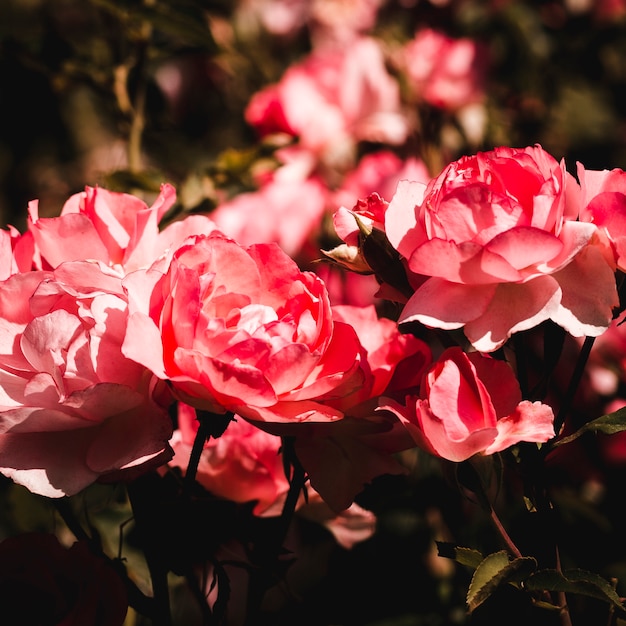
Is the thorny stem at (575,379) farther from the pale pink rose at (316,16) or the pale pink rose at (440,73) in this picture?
the pale pink rose at (316,16)

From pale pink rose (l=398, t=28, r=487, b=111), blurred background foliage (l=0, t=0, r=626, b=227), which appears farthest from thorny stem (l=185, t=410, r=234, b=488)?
pale pink rose (l=398, t=28, r=487, b=111)

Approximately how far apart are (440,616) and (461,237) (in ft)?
1.54

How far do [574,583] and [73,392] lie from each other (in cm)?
30

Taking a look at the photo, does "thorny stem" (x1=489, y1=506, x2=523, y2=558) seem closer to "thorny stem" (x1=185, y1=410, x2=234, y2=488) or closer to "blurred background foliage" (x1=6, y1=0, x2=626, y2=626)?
"blurred background foliage" (x1=6, y1=0, x2=626, y2=626)

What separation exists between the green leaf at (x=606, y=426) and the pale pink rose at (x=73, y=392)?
0.23 meters

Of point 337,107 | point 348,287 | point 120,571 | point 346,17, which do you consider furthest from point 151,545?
point 346,17

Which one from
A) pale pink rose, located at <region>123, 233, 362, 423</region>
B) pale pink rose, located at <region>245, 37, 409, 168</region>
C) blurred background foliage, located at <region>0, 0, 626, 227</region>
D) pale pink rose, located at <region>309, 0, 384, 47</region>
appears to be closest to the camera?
pale pink rose, located at <region>123, 233, 362, 423</region>

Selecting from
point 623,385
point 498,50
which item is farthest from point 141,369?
point 498,50

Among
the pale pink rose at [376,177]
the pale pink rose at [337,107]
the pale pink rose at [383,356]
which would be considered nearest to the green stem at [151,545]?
the pale pink rose at [383,356]

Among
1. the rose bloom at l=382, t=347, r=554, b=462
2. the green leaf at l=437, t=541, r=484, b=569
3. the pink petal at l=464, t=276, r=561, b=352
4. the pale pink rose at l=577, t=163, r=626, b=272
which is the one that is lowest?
the green leaf at l=437, t=541, r=484, b=569

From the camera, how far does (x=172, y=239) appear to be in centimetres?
58

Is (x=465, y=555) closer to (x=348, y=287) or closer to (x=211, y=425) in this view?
(x=211, y=425)

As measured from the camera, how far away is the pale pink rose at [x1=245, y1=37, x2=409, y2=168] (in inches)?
48.6

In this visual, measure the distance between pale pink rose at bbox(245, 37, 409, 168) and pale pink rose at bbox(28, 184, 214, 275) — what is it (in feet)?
2.22
